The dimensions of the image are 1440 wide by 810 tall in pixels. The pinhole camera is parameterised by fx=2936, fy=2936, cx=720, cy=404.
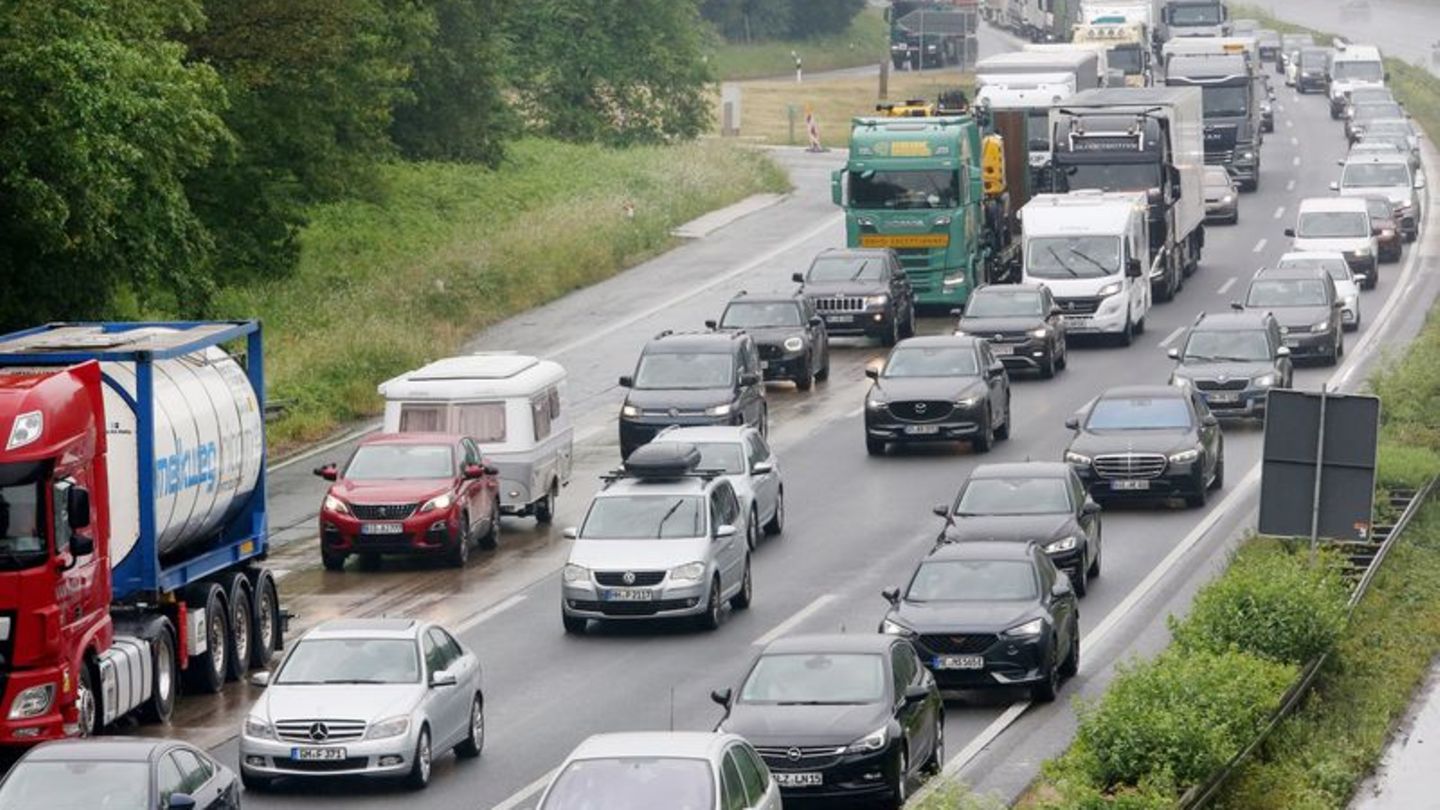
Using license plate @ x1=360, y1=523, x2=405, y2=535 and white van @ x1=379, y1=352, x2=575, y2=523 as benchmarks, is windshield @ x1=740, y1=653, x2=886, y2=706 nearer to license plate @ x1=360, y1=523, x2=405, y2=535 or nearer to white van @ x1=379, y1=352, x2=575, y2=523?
license plate @ x1=360, y1=523, x2=405, y2=535

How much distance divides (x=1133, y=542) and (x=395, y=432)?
9.87m

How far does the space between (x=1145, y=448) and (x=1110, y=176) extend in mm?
21549

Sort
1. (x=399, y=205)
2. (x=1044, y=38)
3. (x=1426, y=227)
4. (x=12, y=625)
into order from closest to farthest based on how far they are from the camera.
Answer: (x=12, y=625) < (x=399, y=205) < (x=1426, y=227) < (x=1044, y=38)

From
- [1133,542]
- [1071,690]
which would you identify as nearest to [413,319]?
[1133,542]

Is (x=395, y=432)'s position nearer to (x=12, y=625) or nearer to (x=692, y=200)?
(x=12, y=625)

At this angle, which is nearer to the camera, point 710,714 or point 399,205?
point 710,714

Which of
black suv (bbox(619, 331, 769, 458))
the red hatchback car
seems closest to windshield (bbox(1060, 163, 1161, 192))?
black suv (bbox(619, 331, 769, 458))

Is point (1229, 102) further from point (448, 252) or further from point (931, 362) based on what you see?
point (931, 362)

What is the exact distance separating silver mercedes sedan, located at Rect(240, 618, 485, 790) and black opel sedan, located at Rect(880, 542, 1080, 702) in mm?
4406

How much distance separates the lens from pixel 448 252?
2430 inches

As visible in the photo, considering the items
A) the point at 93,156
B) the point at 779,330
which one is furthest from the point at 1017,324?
the point at 93,156

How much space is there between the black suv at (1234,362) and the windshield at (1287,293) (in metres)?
5.53

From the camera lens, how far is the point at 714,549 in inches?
1268

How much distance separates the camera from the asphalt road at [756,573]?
1072 inches
